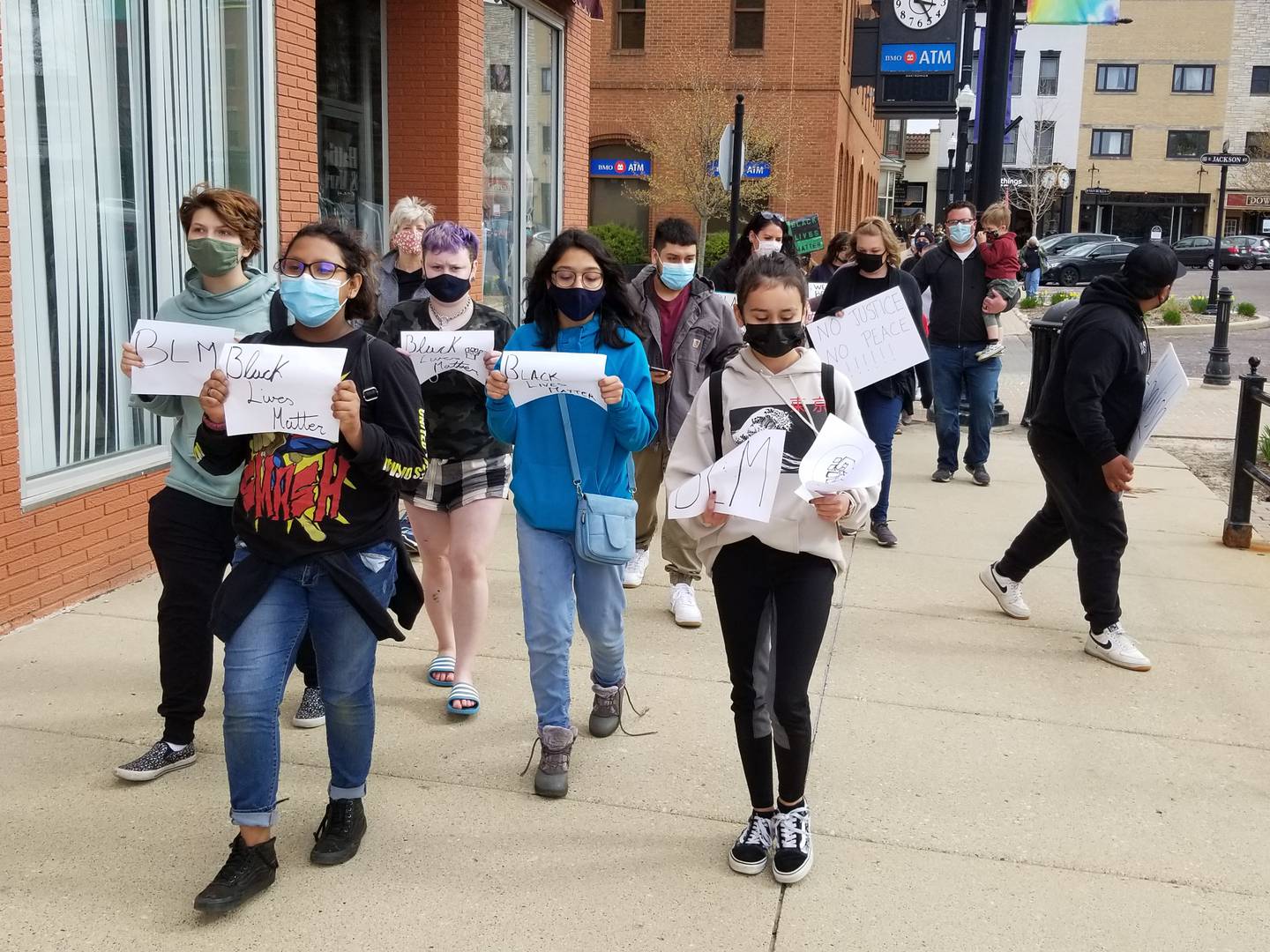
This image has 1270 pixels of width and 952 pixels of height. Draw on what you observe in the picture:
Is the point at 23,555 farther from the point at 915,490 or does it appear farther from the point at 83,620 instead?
the point at 915,490

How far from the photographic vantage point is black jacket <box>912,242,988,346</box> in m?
9.65

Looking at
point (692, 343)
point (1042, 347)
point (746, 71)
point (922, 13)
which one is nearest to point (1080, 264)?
point (746, 71)

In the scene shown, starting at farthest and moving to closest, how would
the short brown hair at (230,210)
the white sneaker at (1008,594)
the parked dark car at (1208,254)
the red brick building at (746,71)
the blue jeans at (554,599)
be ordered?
the parked dark car at (1208,254), the red brick building at (746,71), the white sneaker at (1008,594), the blue jeans at (554,599), the short brown hair at (230,210)

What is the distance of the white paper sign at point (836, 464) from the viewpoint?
11.5 ft

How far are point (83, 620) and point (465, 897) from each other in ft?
10.3

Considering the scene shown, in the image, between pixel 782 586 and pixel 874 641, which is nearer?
pixel 782 586

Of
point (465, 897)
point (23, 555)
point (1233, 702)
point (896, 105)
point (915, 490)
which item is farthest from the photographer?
point (896, 105)

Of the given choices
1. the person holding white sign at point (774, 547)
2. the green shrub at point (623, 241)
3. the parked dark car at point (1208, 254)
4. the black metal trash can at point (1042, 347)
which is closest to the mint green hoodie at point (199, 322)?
the person holding white sign at point (774, 547)

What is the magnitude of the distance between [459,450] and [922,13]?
44.9 ft

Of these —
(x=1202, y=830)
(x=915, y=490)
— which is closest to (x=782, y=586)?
(x=1202, y=830)

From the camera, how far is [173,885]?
11.9ft

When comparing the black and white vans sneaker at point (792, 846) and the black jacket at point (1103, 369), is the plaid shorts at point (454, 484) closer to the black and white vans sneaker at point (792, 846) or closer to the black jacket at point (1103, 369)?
the black and white vans sneaker at point (792, 846)

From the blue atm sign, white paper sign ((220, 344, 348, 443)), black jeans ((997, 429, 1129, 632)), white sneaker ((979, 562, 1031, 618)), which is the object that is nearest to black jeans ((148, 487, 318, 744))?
white paper sign ((220, 344, 348, 443))

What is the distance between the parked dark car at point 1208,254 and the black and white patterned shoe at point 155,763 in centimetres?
5305
